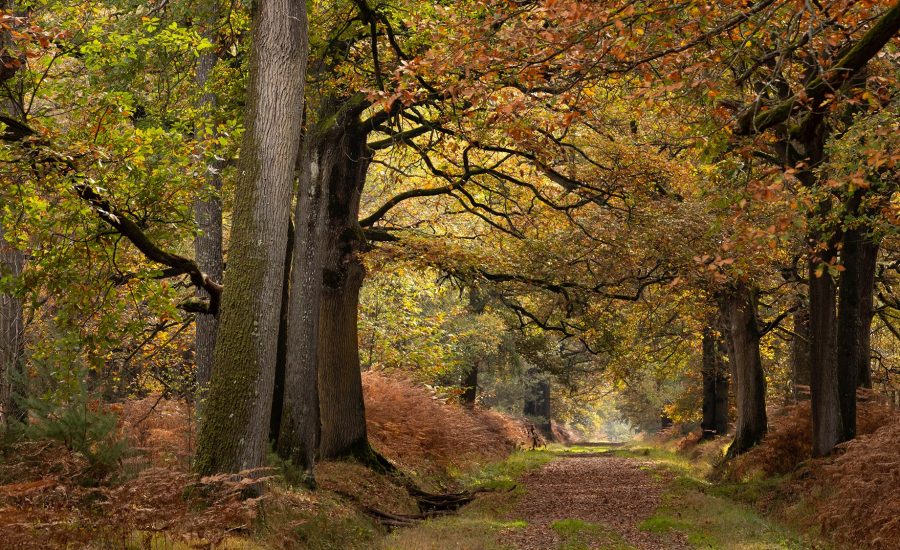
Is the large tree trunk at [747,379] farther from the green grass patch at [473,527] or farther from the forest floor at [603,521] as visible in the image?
the green grass patch at [473,527]

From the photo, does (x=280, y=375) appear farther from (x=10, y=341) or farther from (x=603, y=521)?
(x=603, y=521)

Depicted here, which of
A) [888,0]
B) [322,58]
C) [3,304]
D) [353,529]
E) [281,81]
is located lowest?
[353,529]

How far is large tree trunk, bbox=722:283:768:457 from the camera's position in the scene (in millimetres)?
21281

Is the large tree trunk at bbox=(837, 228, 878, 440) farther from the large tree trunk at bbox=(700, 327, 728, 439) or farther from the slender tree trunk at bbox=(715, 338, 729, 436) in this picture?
the slender tree trunk at bbox=(715, 338, 729, 436)

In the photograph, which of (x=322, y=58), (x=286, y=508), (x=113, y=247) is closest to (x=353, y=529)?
(x=286, y=508)

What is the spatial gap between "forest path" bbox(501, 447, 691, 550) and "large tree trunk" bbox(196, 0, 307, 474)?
4.61 meters

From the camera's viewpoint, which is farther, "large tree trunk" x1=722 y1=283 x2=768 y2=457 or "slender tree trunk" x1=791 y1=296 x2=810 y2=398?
"slender tree trunk" x1=791 y1=296 x2=810 y2=398

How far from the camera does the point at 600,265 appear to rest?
60.2ft

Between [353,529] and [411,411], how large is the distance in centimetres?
934

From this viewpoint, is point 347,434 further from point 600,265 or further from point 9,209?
point 9,209

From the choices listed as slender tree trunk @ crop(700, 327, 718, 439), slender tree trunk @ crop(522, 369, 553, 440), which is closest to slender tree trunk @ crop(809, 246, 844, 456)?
slender tree trunk @ crop(700, 327, 718, 439)

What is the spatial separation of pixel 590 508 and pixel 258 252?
32.5 feet

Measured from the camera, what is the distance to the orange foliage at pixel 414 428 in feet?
64.1

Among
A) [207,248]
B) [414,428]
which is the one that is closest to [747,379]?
[414,428]
